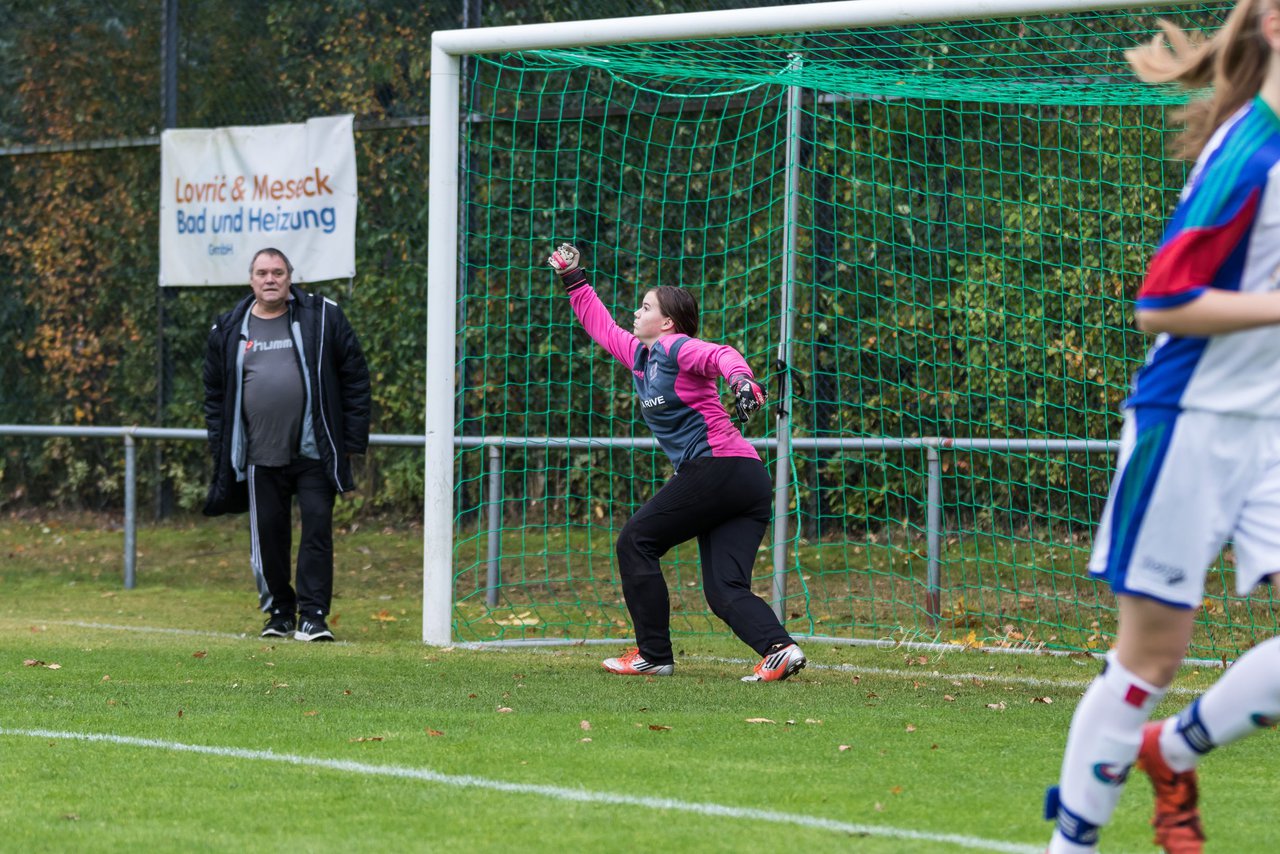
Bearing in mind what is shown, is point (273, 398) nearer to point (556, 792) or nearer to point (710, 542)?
point (710, 542)

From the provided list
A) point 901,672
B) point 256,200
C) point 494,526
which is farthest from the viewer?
point 256,200

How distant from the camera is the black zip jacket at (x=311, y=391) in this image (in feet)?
27.8

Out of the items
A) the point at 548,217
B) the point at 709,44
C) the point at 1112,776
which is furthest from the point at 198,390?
the point at 1112,776

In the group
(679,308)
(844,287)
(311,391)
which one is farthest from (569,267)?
(844,287)

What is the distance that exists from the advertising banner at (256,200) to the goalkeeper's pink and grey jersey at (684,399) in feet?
17.7

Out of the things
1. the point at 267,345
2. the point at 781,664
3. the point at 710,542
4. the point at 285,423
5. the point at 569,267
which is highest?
the point at 569,267

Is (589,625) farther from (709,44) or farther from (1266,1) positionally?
(1266,1)

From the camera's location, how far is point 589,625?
9312 mm

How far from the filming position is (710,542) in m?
7.19

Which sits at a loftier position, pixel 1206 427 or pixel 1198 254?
pixel 1198 254

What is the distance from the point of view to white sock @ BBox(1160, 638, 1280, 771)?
11.0 ft

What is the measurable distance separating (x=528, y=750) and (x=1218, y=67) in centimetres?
299

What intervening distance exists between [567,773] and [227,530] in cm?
893

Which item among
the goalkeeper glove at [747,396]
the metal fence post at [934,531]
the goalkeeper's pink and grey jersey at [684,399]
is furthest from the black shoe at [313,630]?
the metal fence post at [934,531]
